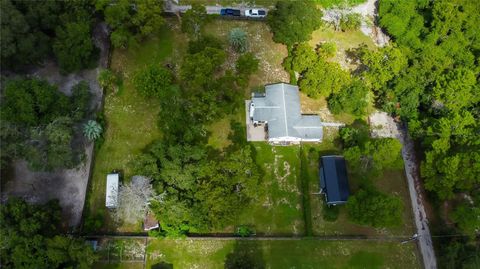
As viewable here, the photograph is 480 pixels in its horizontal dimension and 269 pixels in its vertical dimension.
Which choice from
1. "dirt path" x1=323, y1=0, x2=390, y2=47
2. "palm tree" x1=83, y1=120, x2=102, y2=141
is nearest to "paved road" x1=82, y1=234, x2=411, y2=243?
"palm tree" x1=83, y1=120, x2=102, y2=141

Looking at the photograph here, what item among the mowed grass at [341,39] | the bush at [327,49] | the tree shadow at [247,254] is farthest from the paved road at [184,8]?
the tree shadow at [247,254]

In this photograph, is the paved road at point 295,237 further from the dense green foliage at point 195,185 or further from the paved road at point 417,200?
the dense green foliage at point 195,185

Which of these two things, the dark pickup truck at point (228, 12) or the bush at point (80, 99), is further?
the dark pickup truck at point (228, 12)

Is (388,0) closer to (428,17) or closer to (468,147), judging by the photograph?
(428,17)

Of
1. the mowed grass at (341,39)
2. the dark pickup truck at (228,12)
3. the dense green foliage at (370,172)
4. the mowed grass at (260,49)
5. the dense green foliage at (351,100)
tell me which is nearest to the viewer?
the dense green foliage at (370,172)

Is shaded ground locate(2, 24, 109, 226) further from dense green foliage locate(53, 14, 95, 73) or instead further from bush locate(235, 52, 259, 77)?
bush locate(235, 52, 259, 77)

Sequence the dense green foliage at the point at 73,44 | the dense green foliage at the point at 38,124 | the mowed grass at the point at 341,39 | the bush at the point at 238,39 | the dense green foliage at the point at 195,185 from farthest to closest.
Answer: the mowed grass at the point at 341,39 < the bush at the point at 238,39 < the dense green foliage at the point at 73,44 < the dense green foliage at the point at 38,124 < the dense green foliage at the point at 195,185
